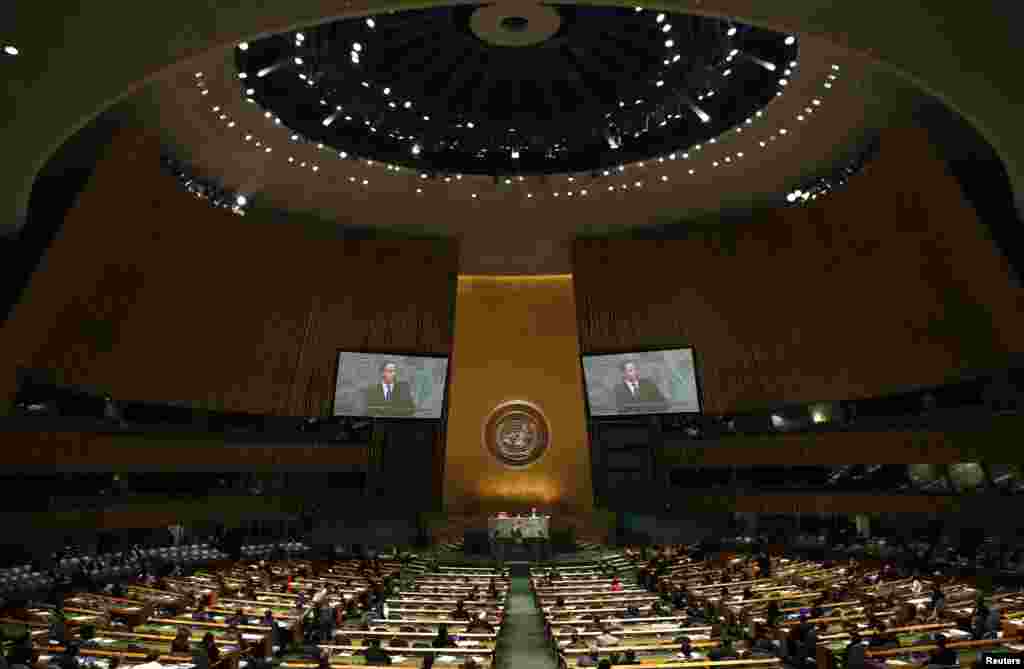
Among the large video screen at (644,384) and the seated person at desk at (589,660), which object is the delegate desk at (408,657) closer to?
the seated person at desk at (589,660)

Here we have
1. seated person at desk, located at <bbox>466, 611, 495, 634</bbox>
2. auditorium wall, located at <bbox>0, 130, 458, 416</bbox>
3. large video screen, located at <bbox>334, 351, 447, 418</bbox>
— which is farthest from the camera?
large video screen, located at <bbox>334, 351, 447, 418</bbox>

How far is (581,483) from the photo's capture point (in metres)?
33.8

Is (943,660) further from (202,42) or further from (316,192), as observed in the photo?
(316,192)

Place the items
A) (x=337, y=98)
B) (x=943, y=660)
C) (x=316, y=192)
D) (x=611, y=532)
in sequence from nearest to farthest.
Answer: (x=943, y=660) → (x=337, y=98) → (x=316, y=192) → (x=611, y=532)

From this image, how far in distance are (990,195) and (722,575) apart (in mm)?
12855

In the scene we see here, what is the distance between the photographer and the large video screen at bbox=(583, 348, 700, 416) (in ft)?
90.1

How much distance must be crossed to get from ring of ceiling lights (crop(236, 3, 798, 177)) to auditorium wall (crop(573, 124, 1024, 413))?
5.12 meters

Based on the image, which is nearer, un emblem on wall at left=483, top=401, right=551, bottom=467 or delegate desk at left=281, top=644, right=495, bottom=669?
delegate desk at left=281, top=644, right=495, bottom=669

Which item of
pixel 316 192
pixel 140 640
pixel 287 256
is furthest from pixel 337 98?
pixel 140 640

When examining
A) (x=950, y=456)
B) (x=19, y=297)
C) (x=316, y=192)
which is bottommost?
(x=950, y=456)

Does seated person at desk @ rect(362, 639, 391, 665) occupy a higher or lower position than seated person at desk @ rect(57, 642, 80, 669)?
lower

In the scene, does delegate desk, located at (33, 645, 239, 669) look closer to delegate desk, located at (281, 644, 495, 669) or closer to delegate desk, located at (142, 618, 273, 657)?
delegate desk, located at (281, 644, 495, 669)

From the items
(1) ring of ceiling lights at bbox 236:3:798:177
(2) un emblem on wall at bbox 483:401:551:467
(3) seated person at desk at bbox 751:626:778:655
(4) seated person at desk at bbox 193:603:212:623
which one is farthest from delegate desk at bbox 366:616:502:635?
(2) un emblem on wall at bbox 483:401:551:467

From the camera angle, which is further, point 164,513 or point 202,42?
point 164,513
